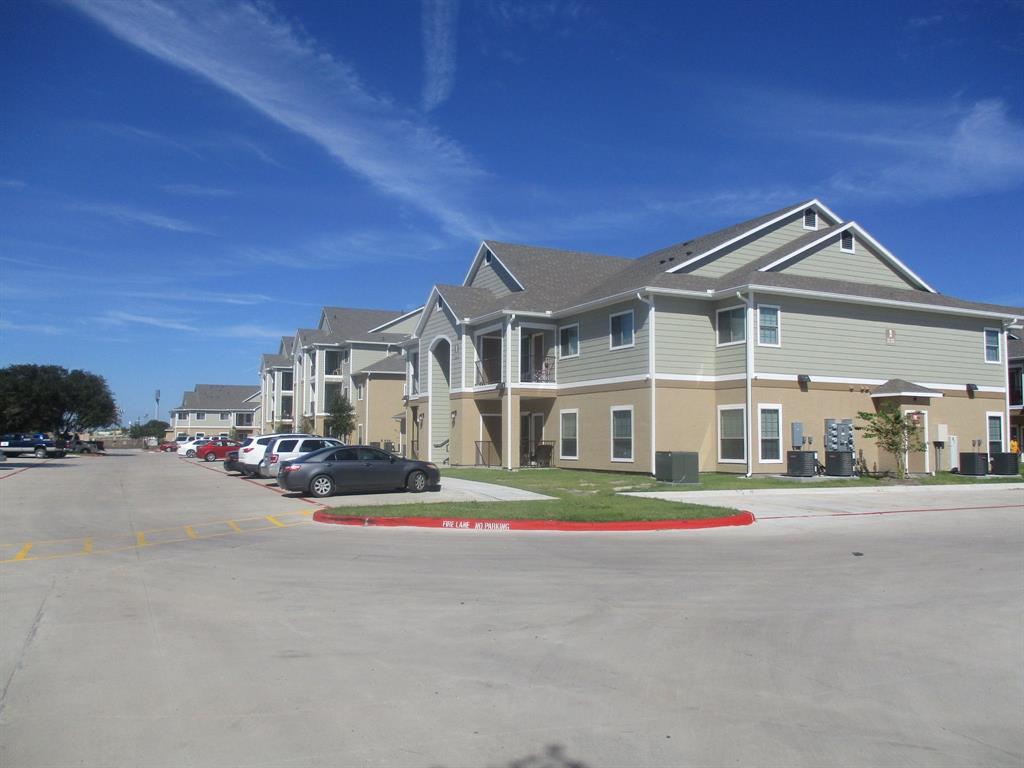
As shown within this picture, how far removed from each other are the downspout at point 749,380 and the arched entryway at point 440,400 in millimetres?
15183

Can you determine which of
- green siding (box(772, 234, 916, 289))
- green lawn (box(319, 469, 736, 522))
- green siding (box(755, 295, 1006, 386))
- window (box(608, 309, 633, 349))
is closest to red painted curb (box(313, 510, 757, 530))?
green lawn (box(319, 469, 736, 522))

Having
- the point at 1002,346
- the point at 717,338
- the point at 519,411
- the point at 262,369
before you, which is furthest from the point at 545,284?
the point at 262,369

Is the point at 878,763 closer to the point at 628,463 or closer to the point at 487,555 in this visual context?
the point at 487,555

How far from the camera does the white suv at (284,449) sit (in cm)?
2873

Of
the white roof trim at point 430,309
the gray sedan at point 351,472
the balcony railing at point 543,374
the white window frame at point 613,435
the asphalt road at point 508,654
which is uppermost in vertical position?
the white roof trim at point 430,309

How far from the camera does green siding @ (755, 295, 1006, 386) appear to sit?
28516 mm

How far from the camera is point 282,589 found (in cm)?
975

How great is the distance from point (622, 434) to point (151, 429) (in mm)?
124226

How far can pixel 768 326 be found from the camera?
2830cm

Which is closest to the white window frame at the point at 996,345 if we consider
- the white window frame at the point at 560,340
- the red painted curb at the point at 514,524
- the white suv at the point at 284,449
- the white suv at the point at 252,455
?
the white window frame at the point at 560,340

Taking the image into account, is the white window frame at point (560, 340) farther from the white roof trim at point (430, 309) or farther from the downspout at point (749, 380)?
the downspout at point (749, 380)

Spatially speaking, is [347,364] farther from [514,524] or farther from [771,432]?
[514,524]

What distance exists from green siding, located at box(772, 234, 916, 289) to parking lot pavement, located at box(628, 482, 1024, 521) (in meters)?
9.39

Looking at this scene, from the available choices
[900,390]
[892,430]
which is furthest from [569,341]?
[892,430]
